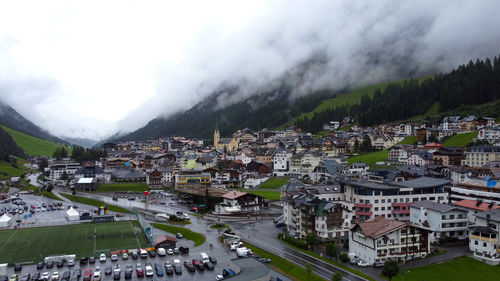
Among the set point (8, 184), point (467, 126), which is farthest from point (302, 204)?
point (8, 184)

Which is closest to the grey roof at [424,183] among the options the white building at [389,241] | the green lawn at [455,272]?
the white building at [389,241]

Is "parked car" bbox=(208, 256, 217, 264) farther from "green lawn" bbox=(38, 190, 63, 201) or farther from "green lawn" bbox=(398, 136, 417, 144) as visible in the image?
"green lawn" bbox=(398, 136, 417, 144)

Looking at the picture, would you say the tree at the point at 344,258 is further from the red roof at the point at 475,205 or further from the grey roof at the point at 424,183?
the grey roof at the point at 424,183

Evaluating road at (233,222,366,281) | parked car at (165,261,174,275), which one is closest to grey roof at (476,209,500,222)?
road at (233,222,366,281)

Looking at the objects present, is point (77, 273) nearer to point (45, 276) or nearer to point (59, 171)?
point (45, 276)

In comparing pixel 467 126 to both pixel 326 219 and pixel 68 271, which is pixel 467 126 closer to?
pixel 326 219

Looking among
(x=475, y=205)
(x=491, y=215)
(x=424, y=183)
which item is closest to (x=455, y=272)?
(x=491, y=215)
